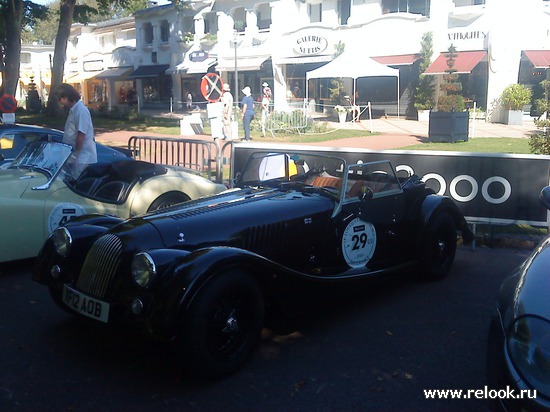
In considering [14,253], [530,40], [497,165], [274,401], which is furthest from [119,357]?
[530,40]

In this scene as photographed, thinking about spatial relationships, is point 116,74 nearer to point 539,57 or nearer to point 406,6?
point 406,6

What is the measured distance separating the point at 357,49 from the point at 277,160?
27.3 m

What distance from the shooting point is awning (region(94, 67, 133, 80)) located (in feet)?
149

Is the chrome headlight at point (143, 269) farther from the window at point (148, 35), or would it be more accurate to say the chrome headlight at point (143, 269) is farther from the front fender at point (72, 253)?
the window at point (148, 35)

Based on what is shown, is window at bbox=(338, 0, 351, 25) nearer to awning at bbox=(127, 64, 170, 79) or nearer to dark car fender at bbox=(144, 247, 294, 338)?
awning at bbox=(127, 64, 170, 79)

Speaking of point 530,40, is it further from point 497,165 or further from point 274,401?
point 274,401

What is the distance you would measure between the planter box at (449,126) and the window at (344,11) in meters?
16.8

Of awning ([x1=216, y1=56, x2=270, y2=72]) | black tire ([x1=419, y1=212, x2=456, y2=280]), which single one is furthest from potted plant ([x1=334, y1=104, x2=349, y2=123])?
black tire ([x1=419, y1=212, x2=456, y2=280])

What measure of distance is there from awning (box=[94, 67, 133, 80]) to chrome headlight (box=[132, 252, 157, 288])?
4419 cm

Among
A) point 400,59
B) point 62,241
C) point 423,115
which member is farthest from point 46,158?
point 400,59

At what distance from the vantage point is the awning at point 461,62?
26.8 m

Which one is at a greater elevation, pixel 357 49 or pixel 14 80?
pixel 357 49

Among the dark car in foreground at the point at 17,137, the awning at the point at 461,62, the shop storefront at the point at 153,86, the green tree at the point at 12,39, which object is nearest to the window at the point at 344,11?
the awning at the point at 461,62

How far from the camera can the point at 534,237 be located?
7.75 meters
